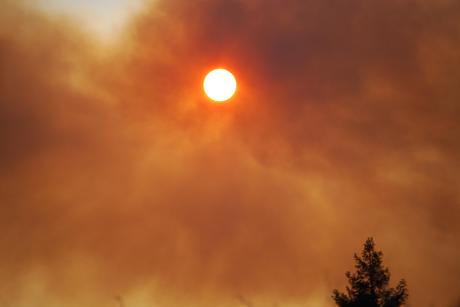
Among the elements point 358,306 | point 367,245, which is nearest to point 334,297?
point 358,306

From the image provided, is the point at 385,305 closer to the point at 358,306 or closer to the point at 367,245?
the point at 358,306

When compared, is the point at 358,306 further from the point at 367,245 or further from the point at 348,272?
the point at 367,245

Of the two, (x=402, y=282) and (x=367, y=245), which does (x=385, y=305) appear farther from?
(x=367, y=245)

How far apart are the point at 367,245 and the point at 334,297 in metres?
4.46

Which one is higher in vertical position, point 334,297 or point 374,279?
point 374,279

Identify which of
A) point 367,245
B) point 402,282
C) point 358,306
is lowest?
point 358,306

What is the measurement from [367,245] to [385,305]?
417cm

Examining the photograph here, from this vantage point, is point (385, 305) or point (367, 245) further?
point (367, 245)

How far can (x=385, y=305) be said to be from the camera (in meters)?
27.2

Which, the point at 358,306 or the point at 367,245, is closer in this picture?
the point at 358,306

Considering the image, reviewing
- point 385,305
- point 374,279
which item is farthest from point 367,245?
point 385,305

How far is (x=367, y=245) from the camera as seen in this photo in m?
29.7

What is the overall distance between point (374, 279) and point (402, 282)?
181 centimetres

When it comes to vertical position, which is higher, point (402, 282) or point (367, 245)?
point (367, 245)
